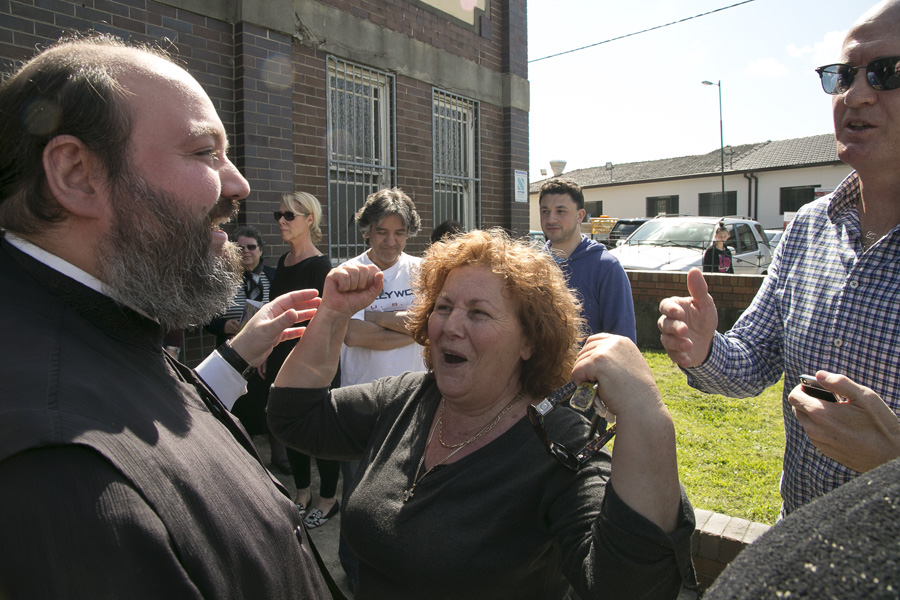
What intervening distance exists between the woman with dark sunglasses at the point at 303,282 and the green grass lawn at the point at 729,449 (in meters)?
2.48

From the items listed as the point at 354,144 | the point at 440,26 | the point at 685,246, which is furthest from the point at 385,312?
the point at 685,246

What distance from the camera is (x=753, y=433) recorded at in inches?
201

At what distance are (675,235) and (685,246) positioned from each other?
0.52 metres

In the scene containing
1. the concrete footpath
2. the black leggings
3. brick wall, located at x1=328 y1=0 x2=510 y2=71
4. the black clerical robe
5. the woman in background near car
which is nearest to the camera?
the black clerical robe

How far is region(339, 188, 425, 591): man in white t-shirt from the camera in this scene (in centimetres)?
366

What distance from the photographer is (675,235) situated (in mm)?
12109

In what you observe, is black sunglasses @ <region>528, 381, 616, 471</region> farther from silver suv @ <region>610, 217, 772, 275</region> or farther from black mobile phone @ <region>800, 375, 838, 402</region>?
silver suv @ <region>610, 217, 772, 275</region>

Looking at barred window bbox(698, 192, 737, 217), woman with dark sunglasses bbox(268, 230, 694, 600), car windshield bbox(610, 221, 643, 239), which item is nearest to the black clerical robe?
woman with dark sunglasses bbox(268, 230, 694, 600)

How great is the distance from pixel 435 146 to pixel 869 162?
648cm

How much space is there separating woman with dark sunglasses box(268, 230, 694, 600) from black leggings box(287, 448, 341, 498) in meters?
1.89

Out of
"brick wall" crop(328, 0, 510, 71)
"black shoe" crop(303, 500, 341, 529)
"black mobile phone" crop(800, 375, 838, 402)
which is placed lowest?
Result: "black shoe" crop(303, 500, 341, 529)

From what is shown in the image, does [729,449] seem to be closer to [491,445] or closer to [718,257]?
[491,445]

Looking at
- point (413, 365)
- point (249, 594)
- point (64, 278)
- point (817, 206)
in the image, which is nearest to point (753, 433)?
point (413, 365)

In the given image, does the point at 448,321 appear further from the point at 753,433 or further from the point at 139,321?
the point at 753,433
